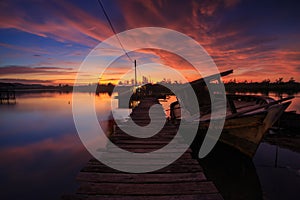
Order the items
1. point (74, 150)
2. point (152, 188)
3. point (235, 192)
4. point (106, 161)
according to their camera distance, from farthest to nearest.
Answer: point (74, 150) → point (235, 192) → point (106, 161) → point (152, 188)

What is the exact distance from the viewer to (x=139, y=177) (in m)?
3.85

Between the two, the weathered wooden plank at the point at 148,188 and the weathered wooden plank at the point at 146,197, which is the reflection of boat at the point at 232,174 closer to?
the weathered wooden plank at the point at 148,188

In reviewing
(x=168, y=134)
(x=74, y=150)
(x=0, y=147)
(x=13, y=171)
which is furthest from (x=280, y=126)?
(x=0, y=147)

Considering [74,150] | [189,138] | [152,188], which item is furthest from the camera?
[74,150]

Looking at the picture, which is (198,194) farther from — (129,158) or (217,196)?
(129,158)

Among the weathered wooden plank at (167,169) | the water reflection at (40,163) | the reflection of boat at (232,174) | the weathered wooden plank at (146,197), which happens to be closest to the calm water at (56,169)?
the water reflection at (40,163)

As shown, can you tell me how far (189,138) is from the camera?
9422mm

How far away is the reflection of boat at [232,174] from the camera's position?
268 inches

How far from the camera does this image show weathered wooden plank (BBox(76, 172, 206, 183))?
12.1 feet

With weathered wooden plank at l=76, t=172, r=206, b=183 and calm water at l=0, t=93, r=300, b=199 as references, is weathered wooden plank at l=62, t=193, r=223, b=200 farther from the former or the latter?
calm water at l=0, t=93, r=300, b=199

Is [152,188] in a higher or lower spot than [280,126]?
higher

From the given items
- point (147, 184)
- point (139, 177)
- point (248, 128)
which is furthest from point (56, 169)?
point (248, 128)

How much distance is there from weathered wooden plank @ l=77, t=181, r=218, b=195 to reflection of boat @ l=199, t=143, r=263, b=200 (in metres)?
4.08

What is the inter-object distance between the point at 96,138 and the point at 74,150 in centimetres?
250
